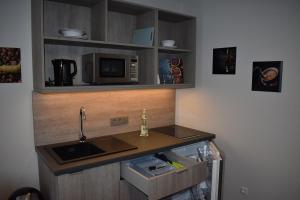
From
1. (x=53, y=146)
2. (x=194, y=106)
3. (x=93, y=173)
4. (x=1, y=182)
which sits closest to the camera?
(x=93, y=173)

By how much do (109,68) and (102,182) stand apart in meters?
0.92

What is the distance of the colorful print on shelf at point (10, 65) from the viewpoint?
70.1 inches

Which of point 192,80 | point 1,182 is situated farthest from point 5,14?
point 192,80

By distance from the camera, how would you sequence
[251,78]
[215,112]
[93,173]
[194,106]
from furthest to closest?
1. [194,106]
2. [215,112]
3. [251,78]
4. [93,173]

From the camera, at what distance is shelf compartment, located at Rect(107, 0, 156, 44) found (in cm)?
221

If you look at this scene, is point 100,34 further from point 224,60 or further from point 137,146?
point 224,60

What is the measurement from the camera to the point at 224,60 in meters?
2.34

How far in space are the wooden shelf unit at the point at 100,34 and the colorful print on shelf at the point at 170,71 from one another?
4.0 inches

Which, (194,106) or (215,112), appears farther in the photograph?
(194,106)

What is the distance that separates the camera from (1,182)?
1832 millimetres

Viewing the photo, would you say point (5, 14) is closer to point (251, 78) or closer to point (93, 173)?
point (93, 173)

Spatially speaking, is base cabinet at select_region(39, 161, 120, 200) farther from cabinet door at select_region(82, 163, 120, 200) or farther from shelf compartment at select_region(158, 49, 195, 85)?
shelf compartment at select_region(158, 49, 195, 85)

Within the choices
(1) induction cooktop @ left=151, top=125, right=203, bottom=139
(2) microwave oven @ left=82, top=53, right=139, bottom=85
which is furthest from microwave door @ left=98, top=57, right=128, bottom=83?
(1) induction cooktop @ left=151, top=125, right=203, bottom=139

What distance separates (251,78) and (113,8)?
141 centimetres
